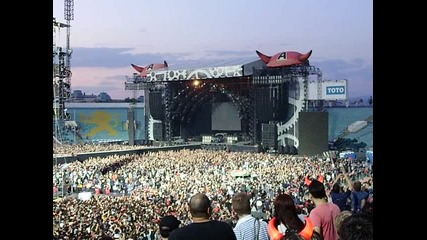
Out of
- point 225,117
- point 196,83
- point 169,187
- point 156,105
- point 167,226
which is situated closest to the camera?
point 167,226

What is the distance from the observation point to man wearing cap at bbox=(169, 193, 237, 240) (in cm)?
152

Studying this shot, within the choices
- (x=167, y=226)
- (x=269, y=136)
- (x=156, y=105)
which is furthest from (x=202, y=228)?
(x=156, y=105)

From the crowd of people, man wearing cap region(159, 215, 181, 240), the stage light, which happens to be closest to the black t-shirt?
man wearing cap region(159, 215, 181, 240)

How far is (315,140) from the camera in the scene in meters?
15.7

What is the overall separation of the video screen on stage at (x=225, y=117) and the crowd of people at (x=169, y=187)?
15.8 feet

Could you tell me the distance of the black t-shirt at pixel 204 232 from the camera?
4.96 feet

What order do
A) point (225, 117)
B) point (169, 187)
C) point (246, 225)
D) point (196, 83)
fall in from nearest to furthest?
point (246, 225) → point (169, 187) → point (196, 83) → point (225, 117)

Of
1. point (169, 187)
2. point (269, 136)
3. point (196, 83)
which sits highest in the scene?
point (196, 83)

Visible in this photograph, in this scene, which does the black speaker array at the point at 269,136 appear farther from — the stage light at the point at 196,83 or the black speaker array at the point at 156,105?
the black speaker array at the point at 156,105

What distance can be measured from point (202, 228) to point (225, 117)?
787 inches

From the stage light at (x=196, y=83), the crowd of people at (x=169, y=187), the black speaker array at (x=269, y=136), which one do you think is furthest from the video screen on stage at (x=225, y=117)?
the crowd of people at (x=169, y=187)

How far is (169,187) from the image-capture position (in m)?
10.1

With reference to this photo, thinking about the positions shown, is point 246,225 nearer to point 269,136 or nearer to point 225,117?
point 269,136
